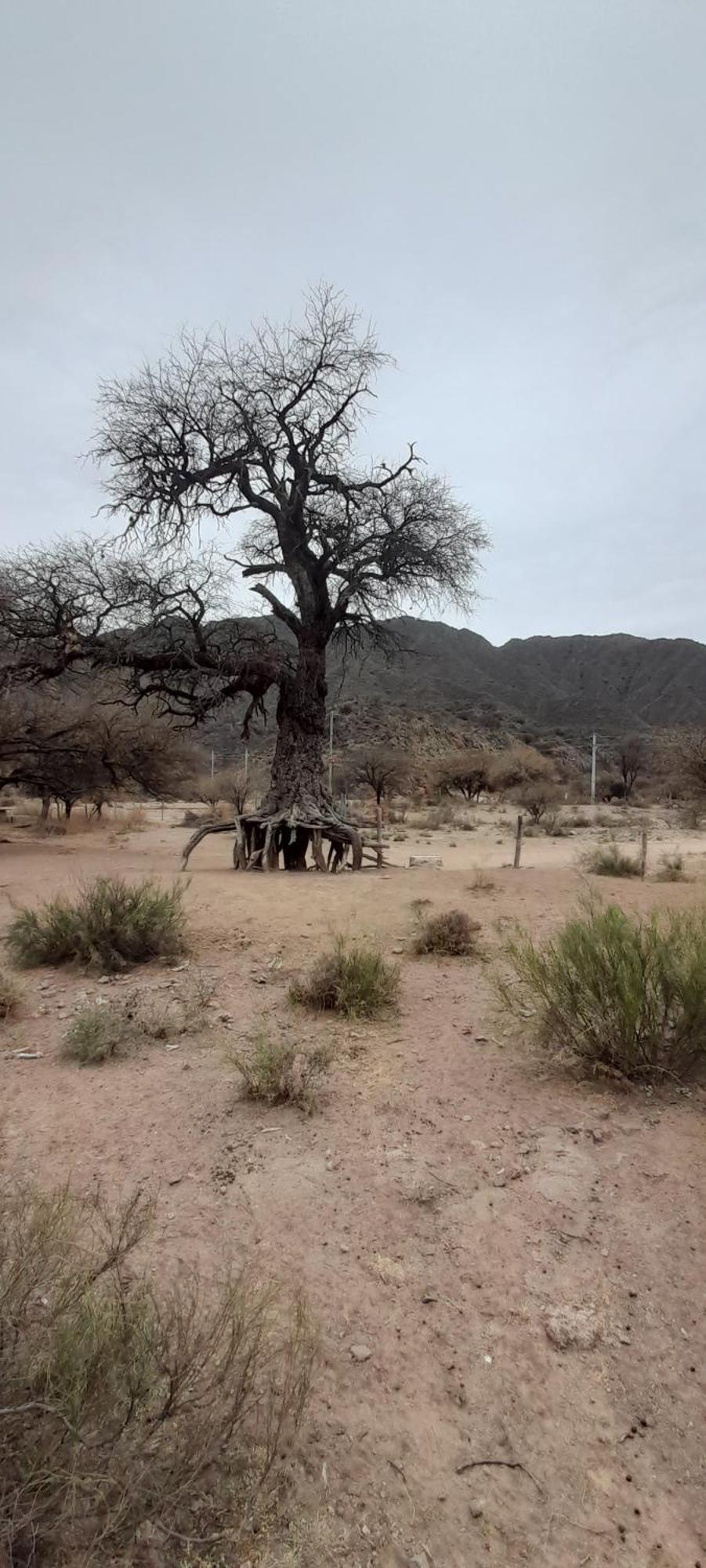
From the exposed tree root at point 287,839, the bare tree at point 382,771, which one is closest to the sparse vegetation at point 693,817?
the bare tree at point 382,771

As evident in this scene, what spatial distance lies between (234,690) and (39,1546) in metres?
14.7

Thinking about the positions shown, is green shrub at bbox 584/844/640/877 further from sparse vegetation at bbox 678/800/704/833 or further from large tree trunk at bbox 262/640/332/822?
sparse vegetation at bbox 678/800/704/833

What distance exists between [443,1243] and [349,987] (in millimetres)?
2595

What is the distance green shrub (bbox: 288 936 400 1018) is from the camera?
511 cm

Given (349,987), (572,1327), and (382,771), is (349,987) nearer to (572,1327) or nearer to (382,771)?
(572,1327)

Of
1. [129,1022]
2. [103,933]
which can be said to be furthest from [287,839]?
[129,1022]

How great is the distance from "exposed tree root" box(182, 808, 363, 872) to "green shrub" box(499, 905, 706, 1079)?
30.6 ft

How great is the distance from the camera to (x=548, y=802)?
34.5m

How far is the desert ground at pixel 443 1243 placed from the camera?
5.57ft

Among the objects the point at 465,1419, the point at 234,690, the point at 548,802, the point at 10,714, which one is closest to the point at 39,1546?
the point at 465,1419

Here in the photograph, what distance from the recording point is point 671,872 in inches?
548

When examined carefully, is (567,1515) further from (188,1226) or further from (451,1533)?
(188,1226)

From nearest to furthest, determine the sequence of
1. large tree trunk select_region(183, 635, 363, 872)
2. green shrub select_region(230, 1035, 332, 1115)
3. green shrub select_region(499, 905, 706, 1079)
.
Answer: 1. green shrub select_region(230, 1035, 332, 1115)
2. green shrub select_region(499, 905, 706, 1079)
3. large tree trunk select_region(183, 635, 363, 872)

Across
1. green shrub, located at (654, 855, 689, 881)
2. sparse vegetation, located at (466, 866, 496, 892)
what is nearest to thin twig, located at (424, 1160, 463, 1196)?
sparse vegetation, located at (466, 866, 496, 892)
